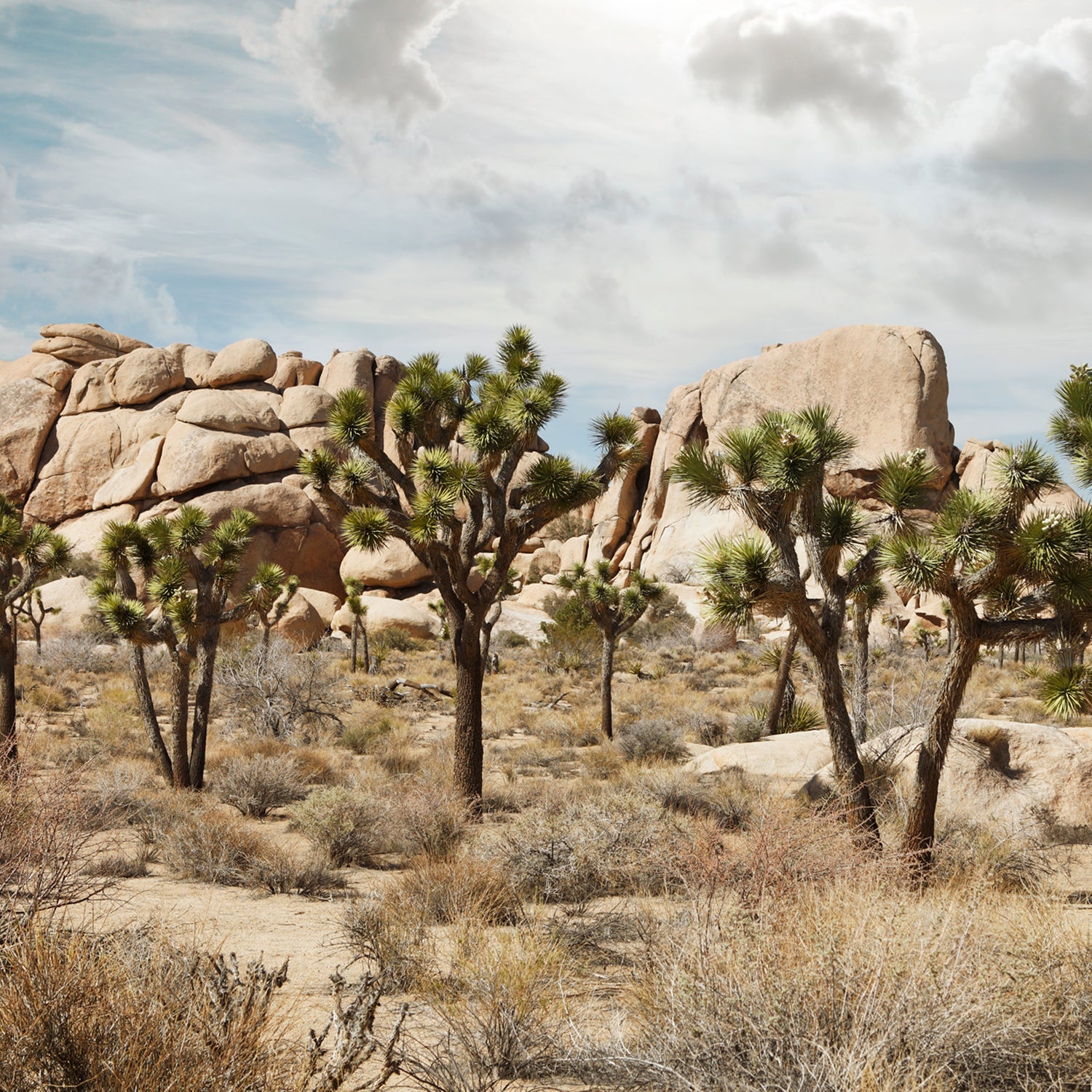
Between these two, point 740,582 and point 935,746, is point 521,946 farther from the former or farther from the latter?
point 935,746

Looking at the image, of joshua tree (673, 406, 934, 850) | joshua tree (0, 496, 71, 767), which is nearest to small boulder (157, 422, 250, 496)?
joshua tree (0, 496, 71, 767)

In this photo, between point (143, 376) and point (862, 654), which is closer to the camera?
point (862, 654)

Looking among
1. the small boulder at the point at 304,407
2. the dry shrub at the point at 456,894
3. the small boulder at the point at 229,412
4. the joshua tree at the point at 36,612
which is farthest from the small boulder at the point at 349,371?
the dry shrub at the point at 456,894

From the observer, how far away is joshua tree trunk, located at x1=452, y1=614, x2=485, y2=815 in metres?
10.7

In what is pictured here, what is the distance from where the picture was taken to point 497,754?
48.2ft

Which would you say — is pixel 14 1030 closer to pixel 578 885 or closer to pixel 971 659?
pixel 578 885

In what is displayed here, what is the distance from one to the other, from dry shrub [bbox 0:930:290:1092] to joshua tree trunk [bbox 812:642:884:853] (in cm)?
585

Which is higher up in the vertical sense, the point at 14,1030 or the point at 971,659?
the point at 971,659

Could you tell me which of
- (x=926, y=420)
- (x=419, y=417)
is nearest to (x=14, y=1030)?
(x=419, y=417)

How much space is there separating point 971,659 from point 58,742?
13355mm

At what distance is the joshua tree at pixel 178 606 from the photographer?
1166cm

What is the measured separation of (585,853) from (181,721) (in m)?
7.00

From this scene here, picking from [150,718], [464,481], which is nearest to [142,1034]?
[464,481]

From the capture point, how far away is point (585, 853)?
711 centimetres
